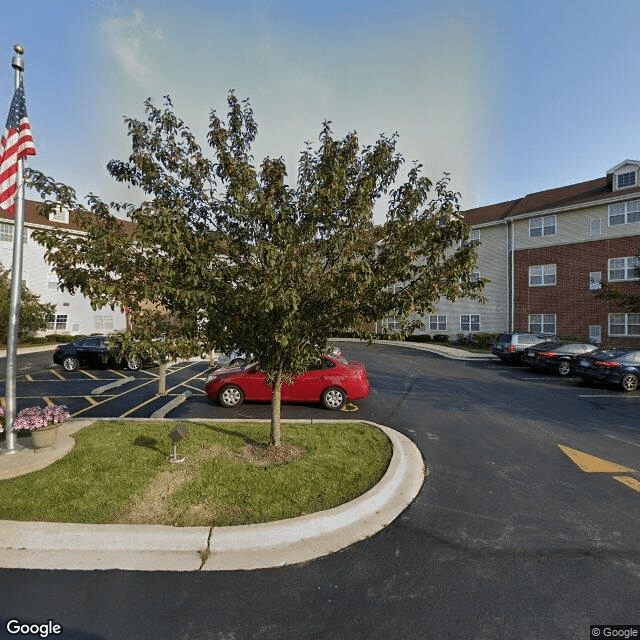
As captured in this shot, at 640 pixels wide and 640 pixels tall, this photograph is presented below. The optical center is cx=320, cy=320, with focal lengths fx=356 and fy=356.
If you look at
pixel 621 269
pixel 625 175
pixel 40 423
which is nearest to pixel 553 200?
pixel 625 175

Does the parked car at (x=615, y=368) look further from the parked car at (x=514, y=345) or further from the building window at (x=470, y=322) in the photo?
the building window at (x=470, y=322)

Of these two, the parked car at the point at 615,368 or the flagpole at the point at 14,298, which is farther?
the parked car at the point at 615,368

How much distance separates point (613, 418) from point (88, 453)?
12047mm

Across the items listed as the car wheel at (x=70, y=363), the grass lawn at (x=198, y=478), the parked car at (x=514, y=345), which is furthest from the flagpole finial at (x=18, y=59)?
the parked car at (x=514, y=345)

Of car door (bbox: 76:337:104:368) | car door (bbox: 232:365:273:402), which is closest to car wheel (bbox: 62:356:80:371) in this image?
car door (bbox: 76:337:104:368)

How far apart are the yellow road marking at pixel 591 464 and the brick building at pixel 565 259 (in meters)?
19.3

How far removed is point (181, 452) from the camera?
6.20m

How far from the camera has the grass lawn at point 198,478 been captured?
4414mm

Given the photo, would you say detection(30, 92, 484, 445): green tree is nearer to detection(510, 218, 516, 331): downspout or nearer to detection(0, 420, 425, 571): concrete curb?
detection(0, 420, 425, 571): concrete curb

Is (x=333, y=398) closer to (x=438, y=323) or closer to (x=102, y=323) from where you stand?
(x=438, y=323)

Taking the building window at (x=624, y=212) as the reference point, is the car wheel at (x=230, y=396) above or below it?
below

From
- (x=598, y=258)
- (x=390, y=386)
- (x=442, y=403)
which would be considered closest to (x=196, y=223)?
(x=442, y=403)

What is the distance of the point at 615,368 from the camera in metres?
13.0

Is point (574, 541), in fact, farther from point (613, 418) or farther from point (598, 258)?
point (598, 258)
